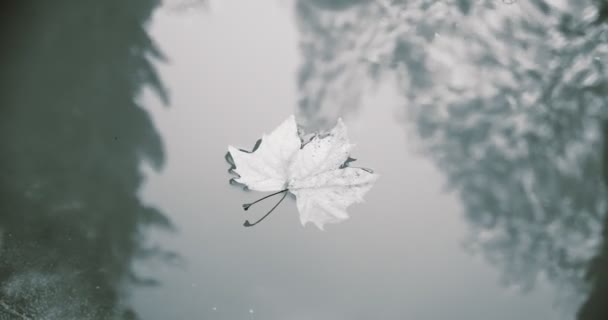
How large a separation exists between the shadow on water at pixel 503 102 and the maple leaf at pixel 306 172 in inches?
4.7

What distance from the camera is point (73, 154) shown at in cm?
96

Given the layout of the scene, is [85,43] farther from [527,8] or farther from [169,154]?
[527,8]

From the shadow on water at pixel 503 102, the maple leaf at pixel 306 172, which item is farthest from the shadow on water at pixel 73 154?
the shadow on water at pixel 503 102

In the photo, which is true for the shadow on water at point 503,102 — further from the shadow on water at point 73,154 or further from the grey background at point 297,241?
the shadow on water at point 73,154

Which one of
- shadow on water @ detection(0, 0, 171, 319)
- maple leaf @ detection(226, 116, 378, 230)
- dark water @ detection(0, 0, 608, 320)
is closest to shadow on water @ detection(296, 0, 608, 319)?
dark water @ detection(0, 0, 608, 320)

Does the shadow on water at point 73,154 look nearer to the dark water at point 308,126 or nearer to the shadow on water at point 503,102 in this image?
the dark water at point 308,126

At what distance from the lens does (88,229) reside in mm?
906

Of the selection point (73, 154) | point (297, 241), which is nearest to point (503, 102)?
point (297, 241)

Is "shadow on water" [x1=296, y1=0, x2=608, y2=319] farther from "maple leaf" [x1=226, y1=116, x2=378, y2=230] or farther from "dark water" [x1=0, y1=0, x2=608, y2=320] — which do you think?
"maple leaf" [x1=226, y1=116, x2=378, y2=230]

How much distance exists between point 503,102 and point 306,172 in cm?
55

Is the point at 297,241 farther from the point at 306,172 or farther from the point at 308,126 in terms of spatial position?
the point at 308,126

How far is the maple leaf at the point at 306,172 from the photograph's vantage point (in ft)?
2.90

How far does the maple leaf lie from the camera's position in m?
0.88

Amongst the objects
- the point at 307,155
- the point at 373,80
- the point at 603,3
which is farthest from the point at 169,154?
the point at 603,3
